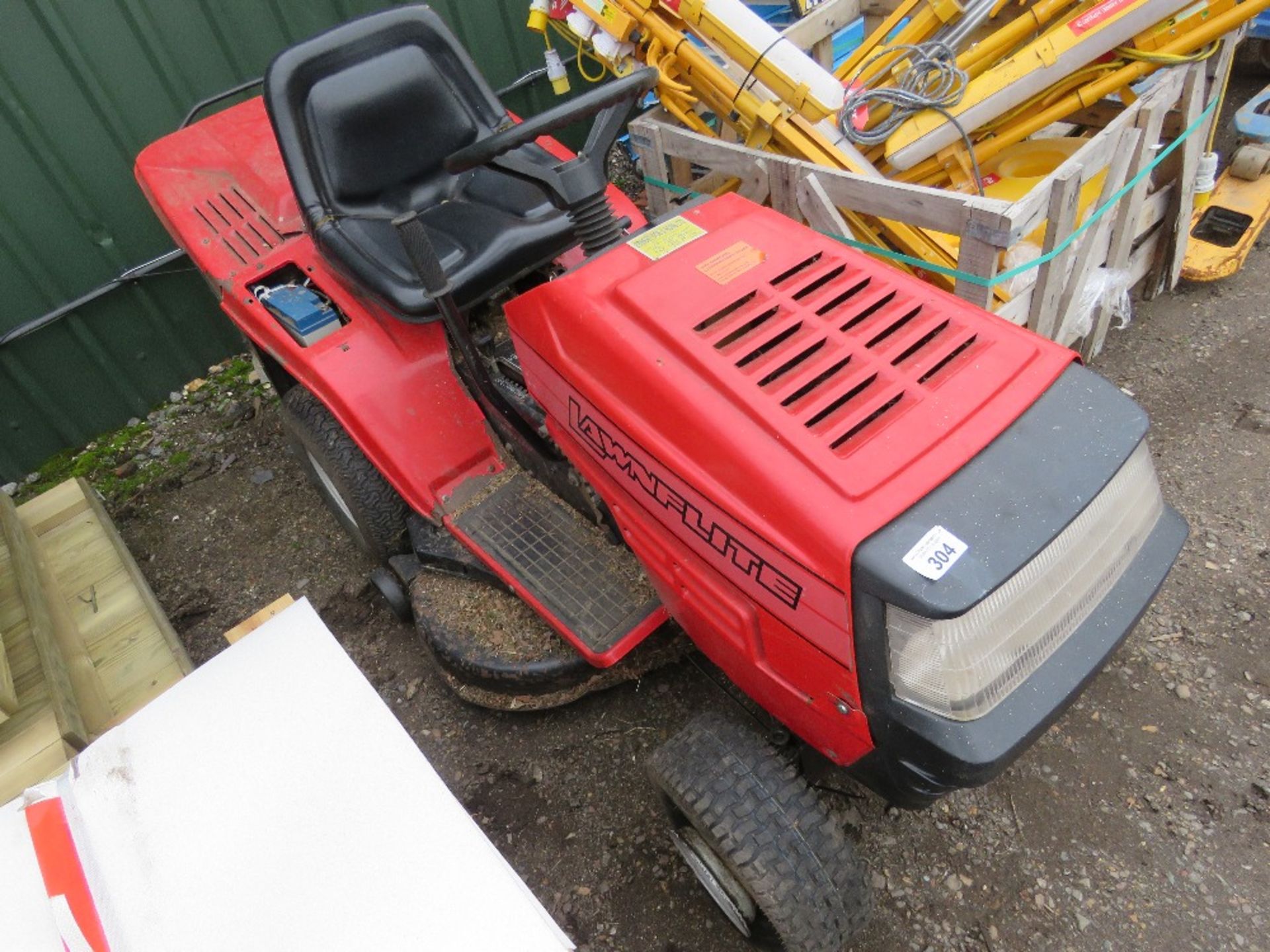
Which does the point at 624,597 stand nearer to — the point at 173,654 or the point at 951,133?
the point at 173,654

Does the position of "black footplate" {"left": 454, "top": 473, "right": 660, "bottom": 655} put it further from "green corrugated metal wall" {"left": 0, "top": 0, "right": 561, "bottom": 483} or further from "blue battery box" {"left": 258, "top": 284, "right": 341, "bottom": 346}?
"green corrugated metal wall" {"left": 0, "top": 0, "right": 561, "bottom": 483}

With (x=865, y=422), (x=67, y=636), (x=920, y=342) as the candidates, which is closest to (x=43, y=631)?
(x=67, y=636)

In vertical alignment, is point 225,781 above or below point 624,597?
above

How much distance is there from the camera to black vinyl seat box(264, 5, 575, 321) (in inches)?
82.6

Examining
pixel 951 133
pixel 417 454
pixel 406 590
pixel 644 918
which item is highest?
pixel 951 133

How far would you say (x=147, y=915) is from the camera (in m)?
1.18

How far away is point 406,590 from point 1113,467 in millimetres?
1844

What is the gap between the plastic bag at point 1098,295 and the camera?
2.79m

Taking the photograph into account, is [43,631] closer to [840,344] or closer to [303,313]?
[303,313]

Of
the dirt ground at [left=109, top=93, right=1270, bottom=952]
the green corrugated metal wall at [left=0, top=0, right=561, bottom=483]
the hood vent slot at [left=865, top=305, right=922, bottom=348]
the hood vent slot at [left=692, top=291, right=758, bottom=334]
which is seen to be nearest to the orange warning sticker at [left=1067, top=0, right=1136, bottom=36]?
the dirt ground at [left=109, top=93, right=1270, bottom=952]

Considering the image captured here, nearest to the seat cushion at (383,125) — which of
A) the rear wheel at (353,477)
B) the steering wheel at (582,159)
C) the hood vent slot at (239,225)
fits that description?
the hood vent slot at (239,225)

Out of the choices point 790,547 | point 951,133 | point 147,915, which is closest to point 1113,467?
point 790,547

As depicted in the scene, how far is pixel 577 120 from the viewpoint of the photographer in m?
1.56

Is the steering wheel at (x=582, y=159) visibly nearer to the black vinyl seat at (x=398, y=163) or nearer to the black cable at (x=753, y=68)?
the black vinyl seat at (x=398, y=163)
